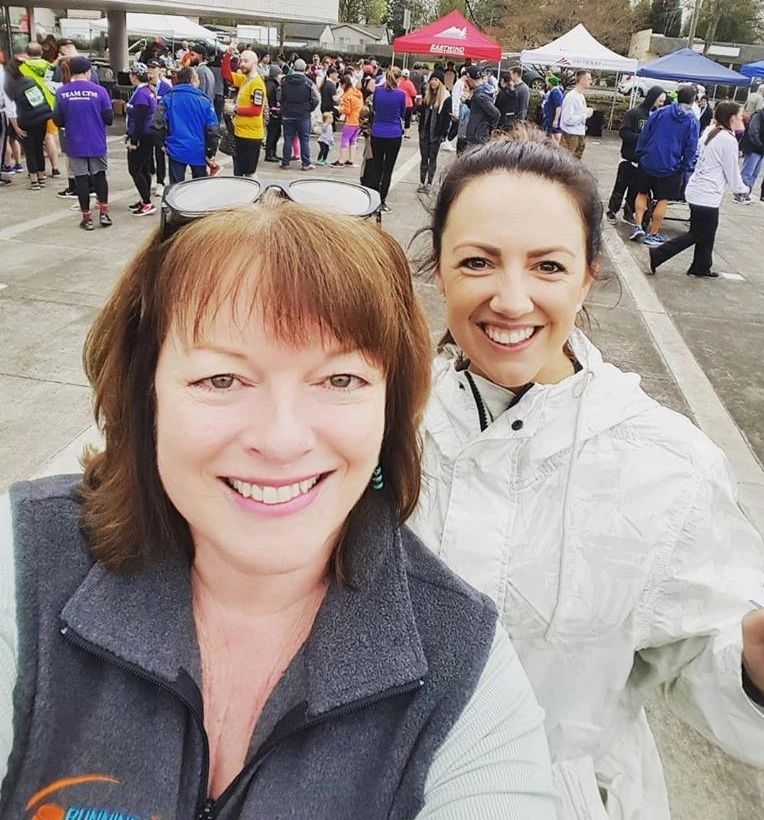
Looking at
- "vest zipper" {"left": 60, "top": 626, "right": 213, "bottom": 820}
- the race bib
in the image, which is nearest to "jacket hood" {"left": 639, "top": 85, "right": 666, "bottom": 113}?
the race bib

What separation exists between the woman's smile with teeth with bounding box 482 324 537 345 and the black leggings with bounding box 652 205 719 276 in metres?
7.35

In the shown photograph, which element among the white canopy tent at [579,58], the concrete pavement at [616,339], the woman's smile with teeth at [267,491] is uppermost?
the white canopy tent at [579,58]

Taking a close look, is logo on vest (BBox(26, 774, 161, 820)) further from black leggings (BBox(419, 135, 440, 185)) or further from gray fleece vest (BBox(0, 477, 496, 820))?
black leggings (BBox(419, 135, 440, 185))

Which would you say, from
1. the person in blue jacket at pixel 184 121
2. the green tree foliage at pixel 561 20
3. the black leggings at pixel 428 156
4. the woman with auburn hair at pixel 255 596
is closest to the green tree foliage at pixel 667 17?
the green tree foliage at pixel 561 20

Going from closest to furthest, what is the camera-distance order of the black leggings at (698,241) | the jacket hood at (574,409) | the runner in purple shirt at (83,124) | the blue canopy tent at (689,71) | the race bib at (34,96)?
the jacket hood at (574,409) < the runner in purple shirt at (83,124) < the black leggings at (698,241) < the race bib at (34,96) < the blue canopy tent at (689,71)

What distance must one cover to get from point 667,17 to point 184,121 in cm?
6124

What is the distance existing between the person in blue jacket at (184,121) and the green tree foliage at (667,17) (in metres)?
59.6

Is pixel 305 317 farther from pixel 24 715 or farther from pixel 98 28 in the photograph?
pixel 98 28

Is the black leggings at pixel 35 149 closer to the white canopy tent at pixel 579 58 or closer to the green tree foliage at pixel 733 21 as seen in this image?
the white canopy tent at pixel 579 58

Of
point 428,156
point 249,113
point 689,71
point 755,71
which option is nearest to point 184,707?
point 249,113

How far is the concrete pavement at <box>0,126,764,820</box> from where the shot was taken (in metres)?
2.59

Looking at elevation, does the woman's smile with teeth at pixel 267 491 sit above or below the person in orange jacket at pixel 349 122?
above

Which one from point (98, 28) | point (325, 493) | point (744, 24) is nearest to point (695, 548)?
point (325, 493)

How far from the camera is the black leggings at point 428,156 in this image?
11180 mm
